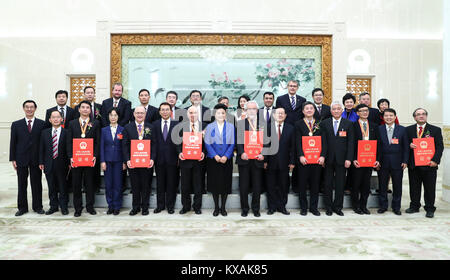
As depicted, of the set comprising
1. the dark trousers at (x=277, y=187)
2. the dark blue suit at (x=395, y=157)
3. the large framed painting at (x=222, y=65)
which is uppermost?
the large framed painting at (x=222, y=65)

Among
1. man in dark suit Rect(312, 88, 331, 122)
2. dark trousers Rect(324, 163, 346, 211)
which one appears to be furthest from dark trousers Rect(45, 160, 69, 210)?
man in dark suit Rect(312, 88, 331, 122)

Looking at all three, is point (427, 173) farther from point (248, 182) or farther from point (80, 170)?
point (80, 170)

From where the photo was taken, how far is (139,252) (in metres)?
2.88

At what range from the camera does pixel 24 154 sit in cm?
419

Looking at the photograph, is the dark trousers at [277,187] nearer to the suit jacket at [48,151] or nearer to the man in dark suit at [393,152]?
the man in dark suit at [393,152]

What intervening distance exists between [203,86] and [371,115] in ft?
9.84

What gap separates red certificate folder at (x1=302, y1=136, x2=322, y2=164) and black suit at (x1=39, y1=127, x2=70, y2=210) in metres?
3.10

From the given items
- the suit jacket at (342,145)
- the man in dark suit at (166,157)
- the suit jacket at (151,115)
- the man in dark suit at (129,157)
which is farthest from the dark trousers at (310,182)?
the suit jacket at (151,115)

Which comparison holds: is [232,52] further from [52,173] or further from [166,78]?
[52,173]

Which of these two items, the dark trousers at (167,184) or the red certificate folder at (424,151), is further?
the dark trousers at (167,184)

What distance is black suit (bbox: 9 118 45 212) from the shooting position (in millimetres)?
4188

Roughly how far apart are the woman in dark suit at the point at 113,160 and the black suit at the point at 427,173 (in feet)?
12.4

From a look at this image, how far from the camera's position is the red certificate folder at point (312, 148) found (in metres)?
4.11

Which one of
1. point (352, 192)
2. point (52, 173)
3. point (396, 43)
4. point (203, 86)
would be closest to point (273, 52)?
point (203, 86)
